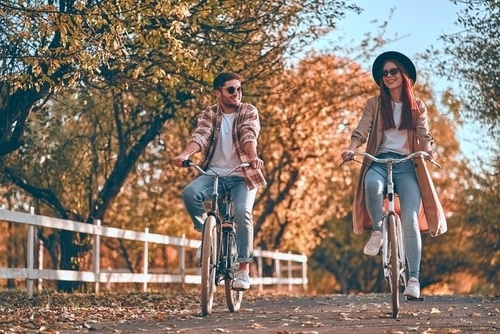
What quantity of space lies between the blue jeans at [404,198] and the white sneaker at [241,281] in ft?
4.11

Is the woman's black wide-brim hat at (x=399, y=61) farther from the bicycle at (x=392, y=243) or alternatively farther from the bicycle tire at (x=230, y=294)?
the bicycle tire at (x=230, y=294)

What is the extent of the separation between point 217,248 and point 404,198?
1668 millimetres

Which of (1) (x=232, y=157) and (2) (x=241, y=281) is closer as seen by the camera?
(2) (x=241, y=281)

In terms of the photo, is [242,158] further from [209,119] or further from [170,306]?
[170,306]

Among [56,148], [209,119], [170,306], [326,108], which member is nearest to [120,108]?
[56,148]

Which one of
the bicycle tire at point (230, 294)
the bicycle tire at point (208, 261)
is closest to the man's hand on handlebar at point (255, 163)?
the bicycle tire at point (208, 261)

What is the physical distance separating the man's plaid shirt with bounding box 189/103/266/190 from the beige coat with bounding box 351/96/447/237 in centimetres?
89

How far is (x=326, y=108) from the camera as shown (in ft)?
99.3

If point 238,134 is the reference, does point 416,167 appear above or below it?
below

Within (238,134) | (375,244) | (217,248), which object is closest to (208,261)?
(217,248)

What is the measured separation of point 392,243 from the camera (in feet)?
30.5

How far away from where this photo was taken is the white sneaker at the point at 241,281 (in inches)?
396

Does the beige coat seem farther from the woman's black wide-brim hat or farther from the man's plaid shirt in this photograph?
the man's plaid shirt

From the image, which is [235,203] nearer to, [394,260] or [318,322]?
[318,322]
